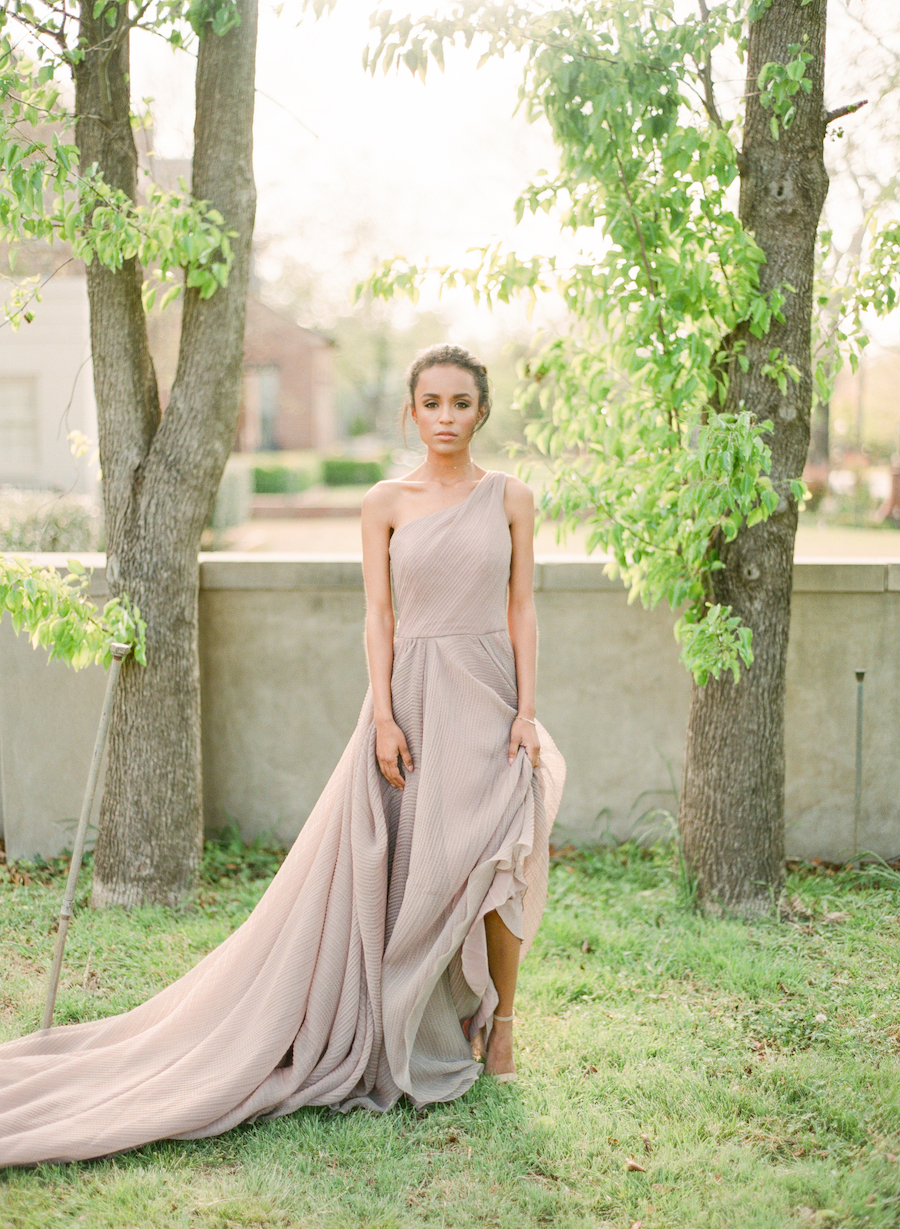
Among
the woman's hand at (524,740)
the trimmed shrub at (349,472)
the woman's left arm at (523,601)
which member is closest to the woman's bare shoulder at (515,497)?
the woman's left arm at (523,601)

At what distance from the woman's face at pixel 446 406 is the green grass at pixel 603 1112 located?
1.82m

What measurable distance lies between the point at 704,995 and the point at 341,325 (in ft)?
145

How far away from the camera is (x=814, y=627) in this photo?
4.68 meters

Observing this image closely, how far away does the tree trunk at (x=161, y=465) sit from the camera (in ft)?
13.2

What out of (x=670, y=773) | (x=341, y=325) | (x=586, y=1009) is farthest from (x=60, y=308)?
(x=341, y=325)

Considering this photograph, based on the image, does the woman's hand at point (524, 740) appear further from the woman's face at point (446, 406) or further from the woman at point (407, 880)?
the woman's face at point (446, 406)

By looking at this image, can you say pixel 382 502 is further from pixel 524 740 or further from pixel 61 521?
pixel 61 521

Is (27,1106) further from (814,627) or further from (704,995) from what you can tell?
(814,627)

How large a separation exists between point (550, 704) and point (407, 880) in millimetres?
2085

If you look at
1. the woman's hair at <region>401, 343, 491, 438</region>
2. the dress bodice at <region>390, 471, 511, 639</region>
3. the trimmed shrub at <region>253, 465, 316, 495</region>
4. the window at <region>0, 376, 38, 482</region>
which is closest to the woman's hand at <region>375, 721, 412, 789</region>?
the dress bodice at <region>390, 471, 511, 639</region>

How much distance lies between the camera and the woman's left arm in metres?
2.98

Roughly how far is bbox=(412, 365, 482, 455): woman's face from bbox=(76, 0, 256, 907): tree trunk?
1.50 meters

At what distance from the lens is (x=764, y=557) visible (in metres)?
3.96

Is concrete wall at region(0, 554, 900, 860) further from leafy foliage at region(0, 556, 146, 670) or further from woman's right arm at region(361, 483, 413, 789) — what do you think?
woman's right arm at region(361, 483, 413, 789)
